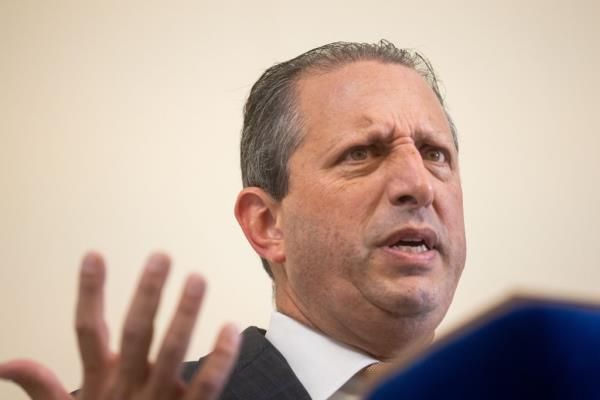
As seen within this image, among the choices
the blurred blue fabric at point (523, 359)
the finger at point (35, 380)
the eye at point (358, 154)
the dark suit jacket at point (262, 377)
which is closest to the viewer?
the blurred blue fabric at point (523, 359)

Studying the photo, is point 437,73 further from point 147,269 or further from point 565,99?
point 147,269

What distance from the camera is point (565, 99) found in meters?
2.02

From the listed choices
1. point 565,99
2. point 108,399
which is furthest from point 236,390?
point 565,99

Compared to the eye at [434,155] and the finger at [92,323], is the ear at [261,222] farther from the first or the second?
the finger at [92,323]

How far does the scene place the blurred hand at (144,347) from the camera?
1.98 feet

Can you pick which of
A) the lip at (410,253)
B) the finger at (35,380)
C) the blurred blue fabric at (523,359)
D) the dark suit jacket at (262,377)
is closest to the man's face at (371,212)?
the lip at (410,253)

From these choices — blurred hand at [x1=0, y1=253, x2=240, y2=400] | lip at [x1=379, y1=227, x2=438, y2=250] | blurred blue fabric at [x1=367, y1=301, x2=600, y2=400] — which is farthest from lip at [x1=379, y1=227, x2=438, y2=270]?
blurred blue fabric at [x1=367, y1=301, x2=600, y2=400]

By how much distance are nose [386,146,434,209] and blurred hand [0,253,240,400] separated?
555mm

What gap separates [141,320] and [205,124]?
47.6 inches

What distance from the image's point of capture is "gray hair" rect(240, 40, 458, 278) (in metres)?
1.31

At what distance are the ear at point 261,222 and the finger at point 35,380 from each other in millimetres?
574

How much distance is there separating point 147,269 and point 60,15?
4.40 ft

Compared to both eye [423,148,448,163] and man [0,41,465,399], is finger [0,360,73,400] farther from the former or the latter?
eye [423,148,448,163]

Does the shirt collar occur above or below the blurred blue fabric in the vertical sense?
below
